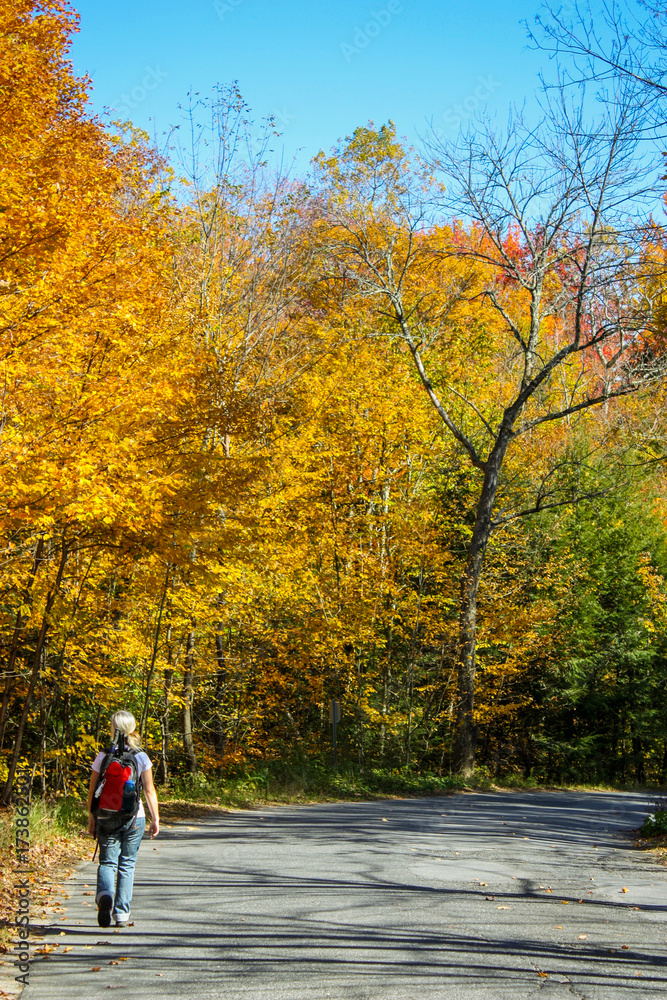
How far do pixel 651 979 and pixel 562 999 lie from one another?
29.7 inches

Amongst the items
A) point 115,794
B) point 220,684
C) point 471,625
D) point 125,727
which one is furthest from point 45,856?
point 471,625

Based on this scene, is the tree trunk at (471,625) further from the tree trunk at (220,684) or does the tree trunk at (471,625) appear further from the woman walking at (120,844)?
the woman walking at (120,844)

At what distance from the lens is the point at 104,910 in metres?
5.94

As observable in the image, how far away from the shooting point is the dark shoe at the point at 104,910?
5.92m

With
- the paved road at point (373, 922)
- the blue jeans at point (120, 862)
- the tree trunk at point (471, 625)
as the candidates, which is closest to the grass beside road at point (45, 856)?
the paved road at point (373, 922)

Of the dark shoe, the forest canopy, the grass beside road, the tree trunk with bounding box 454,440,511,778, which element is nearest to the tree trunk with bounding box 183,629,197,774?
the forest canopy

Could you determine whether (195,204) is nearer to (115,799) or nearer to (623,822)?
(623,822)

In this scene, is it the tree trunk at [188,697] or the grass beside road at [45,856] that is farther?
the tree trunk at [188,697]

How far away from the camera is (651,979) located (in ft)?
16.4

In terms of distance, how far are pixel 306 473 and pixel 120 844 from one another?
13.0 m

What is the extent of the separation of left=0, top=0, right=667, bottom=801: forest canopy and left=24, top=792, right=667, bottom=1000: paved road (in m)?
3.95

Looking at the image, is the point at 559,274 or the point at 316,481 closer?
the point at 316,481

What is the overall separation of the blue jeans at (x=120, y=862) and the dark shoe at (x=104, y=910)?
1.5 inches

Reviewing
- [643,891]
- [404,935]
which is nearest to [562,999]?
[404,935]
